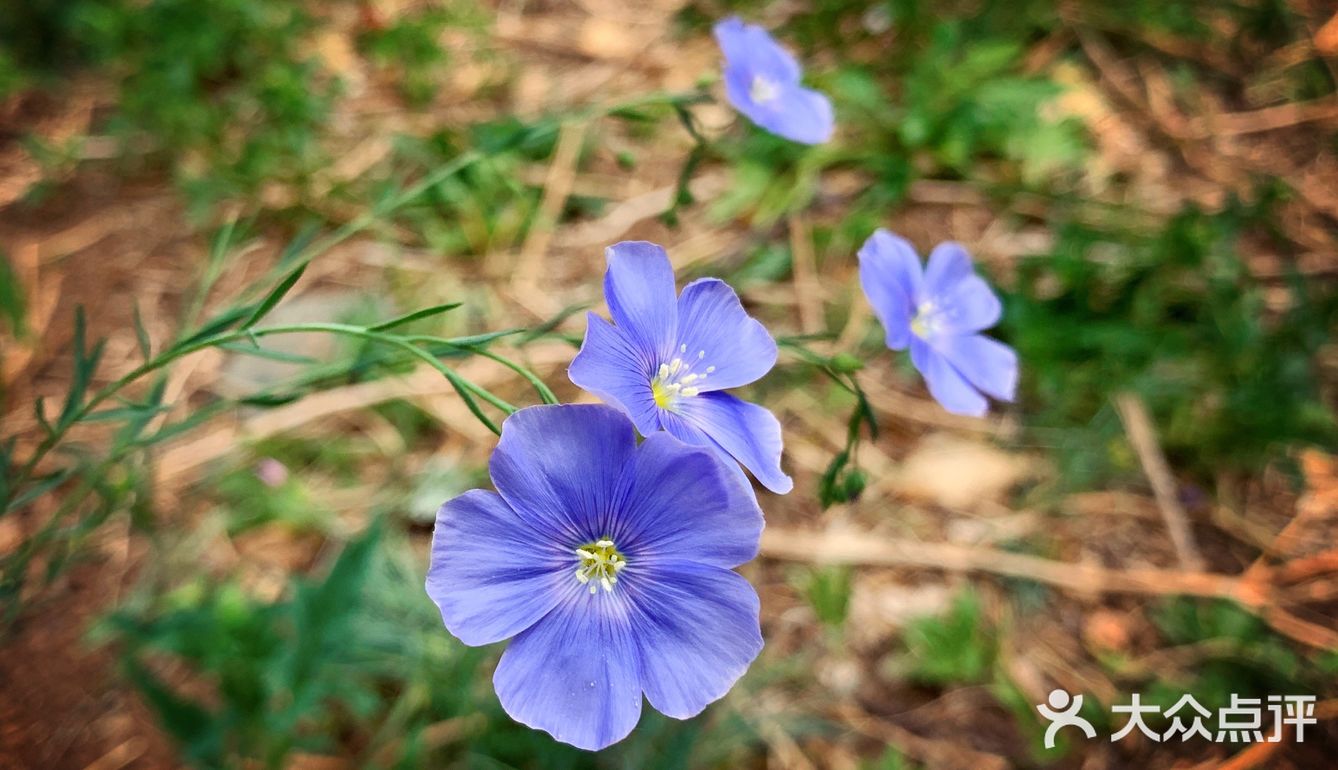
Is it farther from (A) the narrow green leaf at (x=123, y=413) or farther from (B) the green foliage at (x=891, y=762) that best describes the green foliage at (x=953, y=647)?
(A) the narrow green leaf at (x=123, y=413)

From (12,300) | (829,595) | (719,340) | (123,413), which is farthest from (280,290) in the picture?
(12,300)

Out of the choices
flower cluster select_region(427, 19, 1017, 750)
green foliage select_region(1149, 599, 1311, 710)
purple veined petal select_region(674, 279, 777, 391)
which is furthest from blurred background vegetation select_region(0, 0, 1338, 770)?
flower cluster select_region(427, 19, 1017, 750)

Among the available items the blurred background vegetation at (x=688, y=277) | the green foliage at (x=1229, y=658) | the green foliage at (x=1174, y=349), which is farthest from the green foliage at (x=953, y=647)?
the green foliage at (x=1174, y=349)

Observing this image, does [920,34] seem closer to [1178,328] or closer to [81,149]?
[1178,328]

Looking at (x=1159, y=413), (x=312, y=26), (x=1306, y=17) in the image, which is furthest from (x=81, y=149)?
(x=1306, y=17)

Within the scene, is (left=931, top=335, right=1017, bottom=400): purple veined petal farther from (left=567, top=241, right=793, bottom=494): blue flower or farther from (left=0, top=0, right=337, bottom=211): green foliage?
(left=0, top=0, right=337, bottom=211): green foliage

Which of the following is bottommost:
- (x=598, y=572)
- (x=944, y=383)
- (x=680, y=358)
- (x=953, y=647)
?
(x=953, y=647)

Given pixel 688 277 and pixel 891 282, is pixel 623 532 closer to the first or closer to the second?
pixel 891 282
